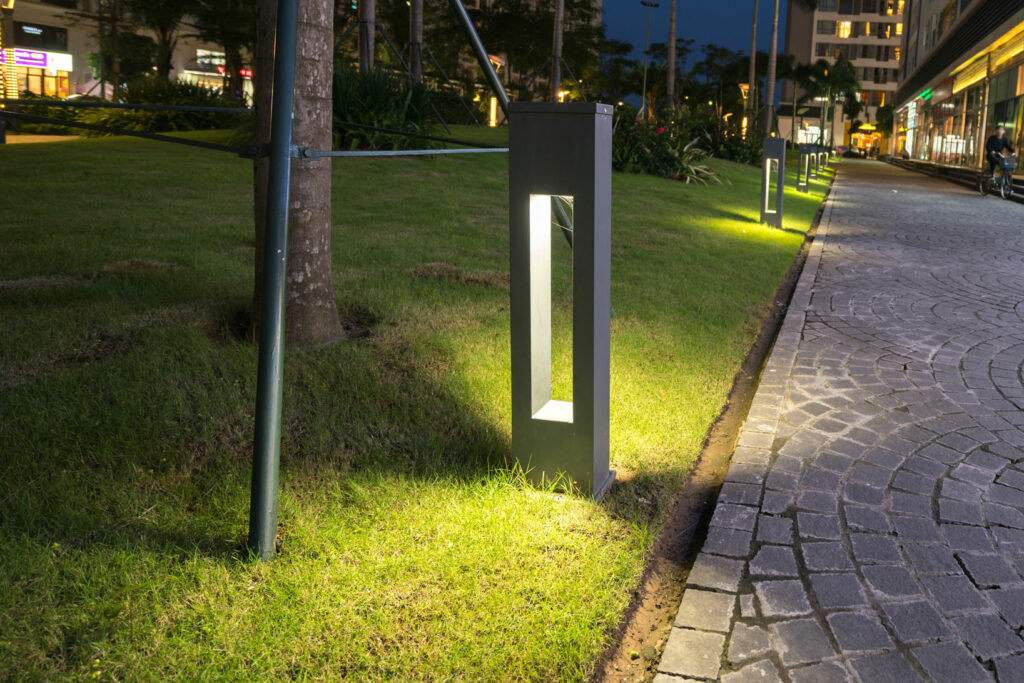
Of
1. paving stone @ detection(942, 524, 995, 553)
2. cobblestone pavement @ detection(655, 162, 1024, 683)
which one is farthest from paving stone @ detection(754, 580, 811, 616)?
paving stone @ detection(942, 524, 995, 553)

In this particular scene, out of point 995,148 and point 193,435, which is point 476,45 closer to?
point 193,435

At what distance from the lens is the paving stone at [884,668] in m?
2.50

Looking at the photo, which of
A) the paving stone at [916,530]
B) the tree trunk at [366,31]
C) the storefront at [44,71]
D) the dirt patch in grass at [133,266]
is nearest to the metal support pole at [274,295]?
the paving stone at [916,530]

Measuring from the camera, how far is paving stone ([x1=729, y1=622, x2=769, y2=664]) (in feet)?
8.62

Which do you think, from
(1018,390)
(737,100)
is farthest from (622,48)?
Answer: (1018,390)

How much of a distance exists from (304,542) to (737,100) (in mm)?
97266

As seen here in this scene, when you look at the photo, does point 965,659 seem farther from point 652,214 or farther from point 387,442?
point 652,214

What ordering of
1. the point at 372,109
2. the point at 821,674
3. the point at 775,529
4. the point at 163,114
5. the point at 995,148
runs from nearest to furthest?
the point at 821,674 < the point at 775,529 < the point at 372,109 < the point at 163,114 < the point at 995,148

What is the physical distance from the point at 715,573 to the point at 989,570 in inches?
39.7

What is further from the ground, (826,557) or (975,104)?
(975,104)

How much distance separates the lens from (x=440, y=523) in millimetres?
3273

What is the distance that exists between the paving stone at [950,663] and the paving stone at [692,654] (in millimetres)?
605

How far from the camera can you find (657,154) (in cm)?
2181

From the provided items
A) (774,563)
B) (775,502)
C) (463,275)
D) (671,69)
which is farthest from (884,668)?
(671,69)
